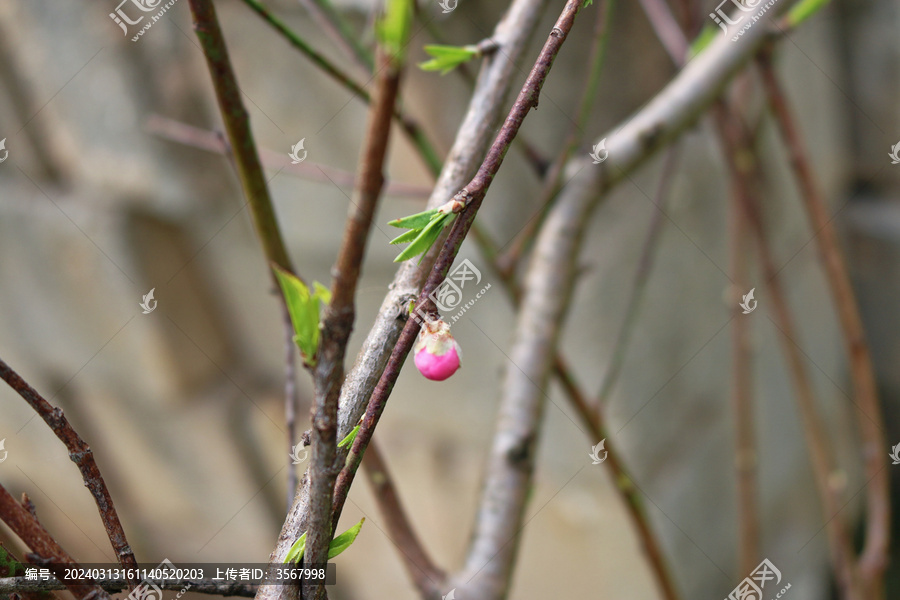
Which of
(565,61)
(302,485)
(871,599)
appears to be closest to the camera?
(302,485)

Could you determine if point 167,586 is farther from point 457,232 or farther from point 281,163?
point 281,163

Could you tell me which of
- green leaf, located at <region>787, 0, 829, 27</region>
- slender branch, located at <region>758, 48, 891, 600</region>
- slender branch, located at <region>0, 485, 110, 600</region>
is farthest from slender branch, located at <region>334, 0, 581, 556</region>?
slender branch, located at <region>758, 48, 891, 600</region>

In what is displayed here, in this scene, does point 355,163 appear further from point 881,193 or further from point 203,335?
point 881,193

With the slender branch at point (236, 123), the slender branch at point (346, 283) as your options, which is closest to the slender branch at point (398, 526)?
the slender branch at point (236, 123)

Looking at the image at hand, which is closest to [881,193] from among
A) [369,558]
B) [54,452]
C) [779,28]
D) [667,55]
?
[667,55]

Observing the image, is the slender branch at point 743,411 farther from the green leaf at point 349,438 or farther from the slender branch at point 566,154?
the green leaf at point 349,438
